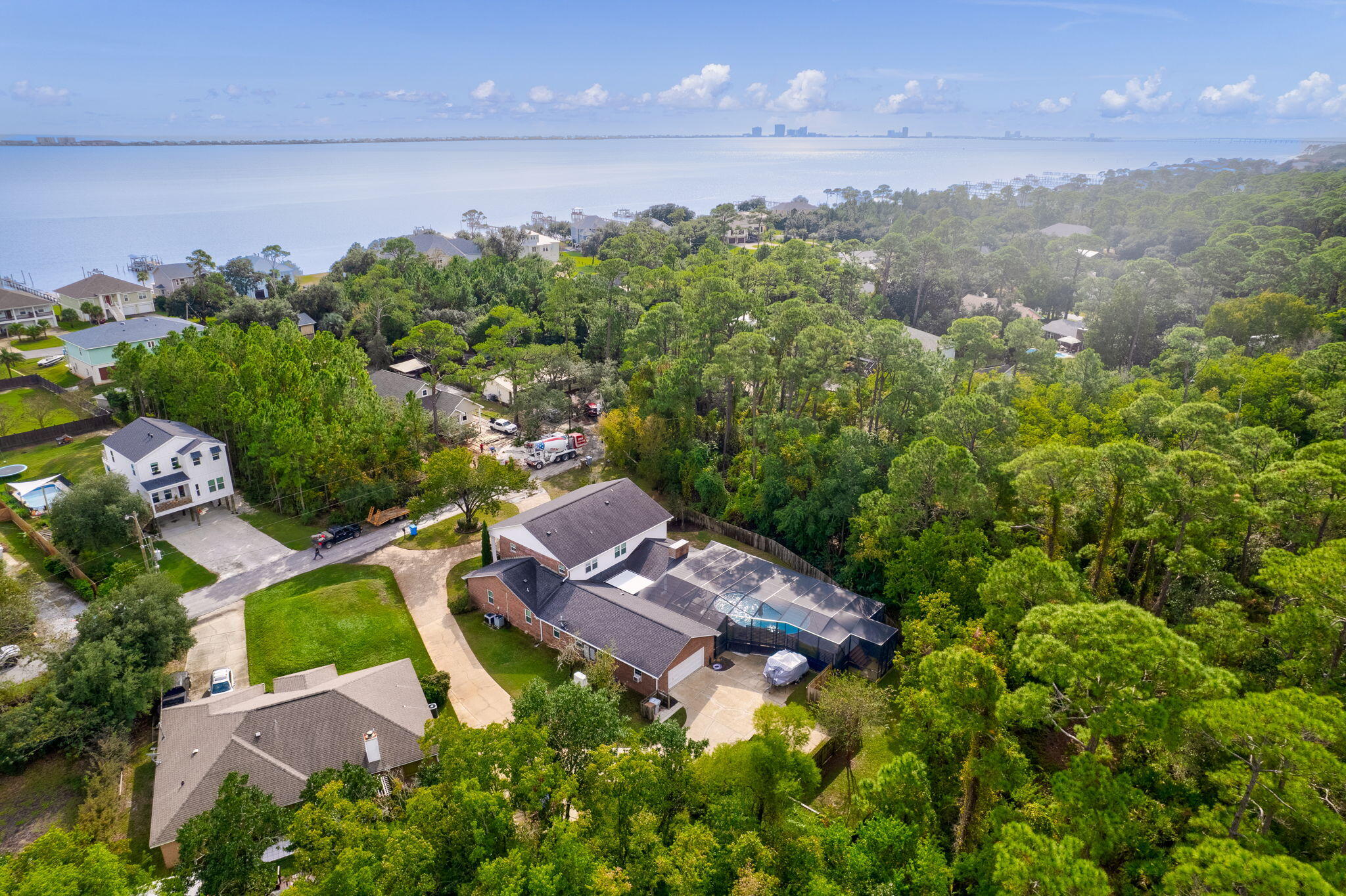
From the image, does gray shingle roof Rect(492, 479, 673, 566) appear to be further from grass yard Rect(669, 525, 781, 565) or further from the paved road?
the paved road

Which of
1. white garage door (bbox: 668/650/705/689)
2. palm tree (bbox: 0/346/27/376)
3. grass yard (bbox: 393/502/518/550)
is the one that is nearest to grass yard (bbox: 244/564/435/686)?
grass yard (bbox: 393/502/518/550)

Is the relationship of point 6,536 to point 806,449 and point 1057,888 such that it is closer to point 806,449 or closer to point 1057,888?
point 806,449

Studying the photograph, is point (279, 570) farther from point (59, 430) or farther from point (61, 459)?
point (59, 430)

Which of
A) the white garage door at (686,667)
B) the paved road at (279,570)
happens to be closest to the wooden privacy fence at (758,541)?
the white garage door at (686,667)

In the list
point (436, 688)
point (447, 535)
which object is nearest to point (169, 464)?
point (447, 535)

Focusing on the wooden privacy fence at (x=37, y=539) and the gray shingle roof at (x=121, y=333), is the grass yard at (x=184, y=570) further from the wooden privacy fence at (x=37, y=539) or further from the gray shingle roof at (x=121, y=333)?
the gray shingle roof at (x=121, y=333)

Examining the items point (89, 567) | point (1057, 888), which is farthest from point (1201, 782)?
point (89, 567)

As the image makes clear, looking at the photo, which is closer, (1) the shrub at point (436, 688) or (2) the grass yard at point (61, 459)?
(1) the shrub at point (436, 688)
